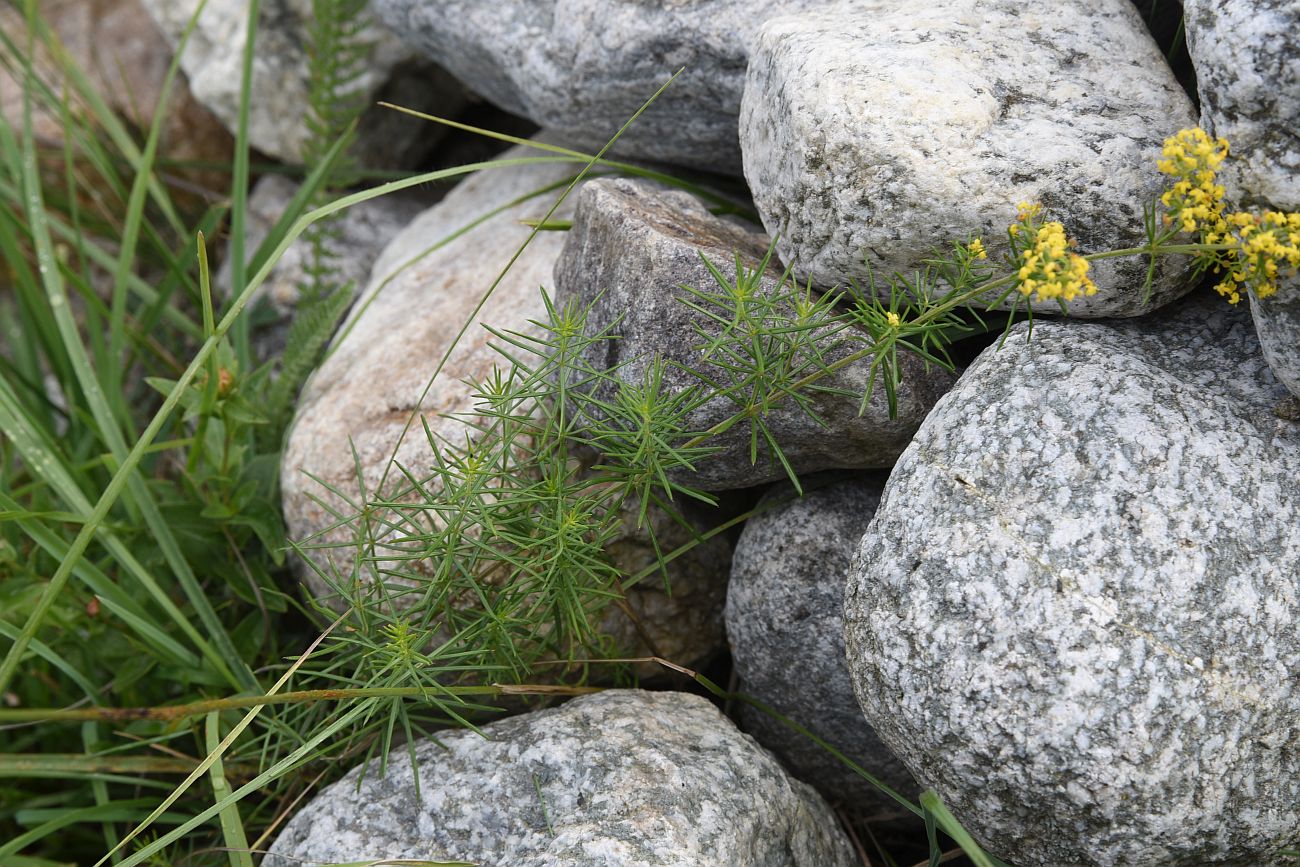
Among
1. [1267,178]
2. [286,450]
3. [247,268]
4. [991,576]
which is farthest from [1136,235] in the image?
[247,268]

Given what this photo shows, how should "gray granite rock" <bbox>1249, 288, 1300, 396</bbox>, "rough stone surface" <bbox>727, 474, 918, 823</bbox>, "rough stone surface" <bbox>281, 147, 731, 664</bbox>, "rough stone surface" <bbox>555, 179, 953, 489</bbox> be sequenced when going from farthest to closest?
"rough stone surface" <bbox>281, 147, 731, 664</bbox> → "rough stone surface" <bbox>727, 474, 918, 823</bbox> → "rough stone surface" <bbox>555, 179, 953, 489</bbox> → "gray granite rock" <bbox>1249, 288, 1300, 396</bbox>

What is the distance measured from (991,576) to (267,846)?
6.07ft

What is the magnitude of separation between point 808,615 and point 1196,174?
1250 millimetres

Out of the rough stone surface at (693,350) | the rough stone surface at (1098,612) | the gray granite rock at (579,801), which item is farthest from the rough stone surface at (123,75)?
the rough stone surface at (1098,612)

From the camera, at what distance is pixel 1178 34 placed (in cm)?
250

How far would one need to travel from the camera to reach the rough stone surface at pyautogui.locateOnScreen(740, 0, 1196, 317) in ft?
6.82

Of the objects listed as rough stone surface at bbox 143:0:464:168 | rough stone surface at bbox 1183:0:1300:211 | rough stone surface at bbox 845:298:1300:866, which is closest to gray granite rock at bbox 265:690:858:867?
rough stone surface at bbox 845:298:1300:866

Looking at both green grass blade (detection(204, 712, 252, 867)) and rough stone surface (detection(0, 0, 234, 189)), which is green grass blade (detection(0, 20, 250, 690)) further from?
rough stone surface (detection(0, 0, 234, 189))

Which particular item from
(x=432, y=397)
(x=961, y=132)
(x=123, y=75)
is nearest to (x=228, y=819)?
(x=432, y=397)

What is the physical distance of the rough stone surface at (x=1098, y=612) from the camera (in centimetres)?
186

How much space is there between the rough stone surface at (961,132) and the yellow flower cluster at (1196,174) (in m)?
0.25

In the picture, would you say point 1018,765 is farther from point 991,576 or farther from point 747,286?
point 747,286

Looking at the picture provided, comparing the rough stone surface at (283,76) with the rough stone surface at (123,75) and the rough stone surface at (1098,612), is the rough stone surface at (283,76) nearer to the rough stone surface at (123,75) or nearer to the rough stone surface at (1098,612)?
the rough stone surface at (123,75)

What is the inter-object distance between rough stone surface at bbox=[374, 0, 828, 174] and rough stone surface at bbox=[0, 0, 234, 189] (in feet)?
5.03
